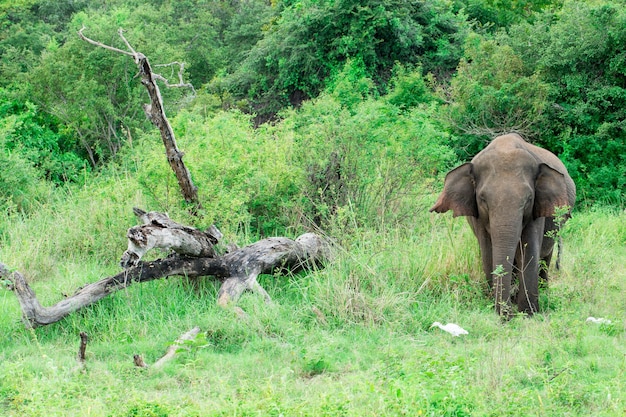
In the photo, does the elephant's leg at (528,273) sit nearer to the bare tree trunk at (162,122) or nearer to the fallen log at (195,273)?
the fallen log at (195,273)

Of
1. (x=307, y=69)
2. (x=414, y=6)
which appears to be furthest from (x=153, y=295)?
(x=414, y=6)

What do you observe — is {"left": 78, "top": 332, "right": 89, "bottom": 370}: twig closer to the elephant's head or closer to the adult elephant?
the adult elephant

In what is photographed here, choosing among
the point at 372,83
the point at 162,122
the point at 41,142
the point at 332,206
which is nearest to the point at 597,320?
the point at 332,206

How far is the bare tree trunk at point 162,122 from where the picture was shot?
8.41m

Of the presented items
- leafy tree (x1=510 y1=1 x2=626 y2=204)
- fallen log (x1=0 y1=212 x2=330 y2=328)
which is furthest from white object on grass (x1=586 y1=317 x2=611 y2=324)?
leafy tree (x1=510 y1=1 x2=626 y2=204)

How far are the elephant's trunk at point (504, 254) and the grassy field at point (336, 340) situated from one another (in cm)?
24

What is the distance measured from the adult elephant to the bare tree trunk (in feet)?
9.57

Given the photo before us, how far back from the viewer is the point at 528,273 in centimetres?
812

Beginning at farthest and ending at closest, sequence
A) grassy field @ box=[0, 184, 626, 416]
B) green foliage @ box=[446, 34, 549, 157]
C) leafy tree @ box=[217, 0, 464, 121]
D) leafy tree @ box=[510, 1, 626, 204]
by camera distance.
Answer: leafy tree @ box=[217, 0, 464, 121] → green foliage @ box=[446, 34, 549, 157] → leafy tree @ box=[510, 1, 626, 204] → grassy field @ box=[0, 184, 626, 416]

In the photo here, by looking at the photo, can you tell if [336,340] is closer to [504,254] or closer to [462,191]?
[504,254]

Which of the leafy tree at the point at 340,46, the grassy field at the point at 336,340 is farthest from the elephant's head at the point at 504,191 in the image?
the leafy tree at the point at 340,46

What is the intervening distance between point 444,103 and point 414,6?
433 cm

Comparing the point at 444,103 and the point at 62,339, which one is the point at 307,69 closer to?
the point at 444,103

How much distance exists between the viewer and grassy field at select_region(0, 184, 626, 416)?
531 cm
